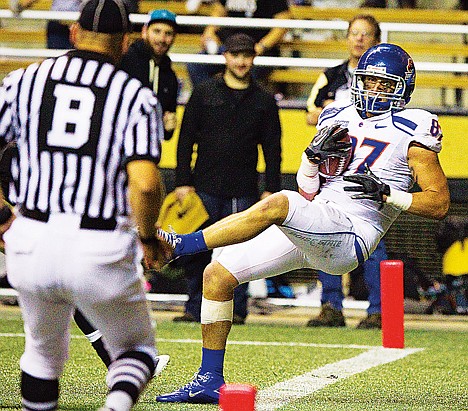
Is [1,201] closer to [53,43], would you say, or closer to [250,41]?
[250,41]

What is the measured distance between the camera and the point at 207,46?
8.96 m

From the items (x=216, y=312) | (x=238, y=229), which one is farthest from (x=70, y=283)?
(x=216, y=312)

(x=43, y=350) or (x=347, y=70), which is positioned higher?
(x=347, y=70)

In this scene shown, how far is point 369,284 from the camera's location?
7492 millimetres

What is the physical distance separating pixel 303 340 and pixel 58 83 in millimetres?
4028

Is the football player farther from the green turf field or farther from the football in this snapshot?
the green turf field

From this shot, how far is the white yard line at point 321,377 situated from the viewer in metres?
4.70

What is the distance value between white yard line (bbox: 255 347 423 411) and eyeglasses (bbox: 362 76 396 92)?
147 cm

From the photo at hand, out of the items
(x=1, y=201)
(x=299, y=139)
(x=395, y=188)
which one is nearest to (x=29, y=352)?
(x=1, y=201)

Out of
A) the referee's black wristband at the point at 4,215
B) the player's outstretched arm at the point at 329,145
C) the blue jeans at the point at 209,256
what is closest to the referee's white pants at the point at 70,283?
the referee's black wristband at the point at 4,215

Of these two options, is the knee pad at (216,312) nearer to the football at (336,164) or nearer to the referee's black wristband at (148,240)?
the football at (336,164)

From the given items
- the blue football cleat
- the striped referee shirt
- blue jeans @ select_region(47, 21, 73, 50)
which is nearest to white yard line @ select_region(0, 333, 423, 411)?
the blue football cleat

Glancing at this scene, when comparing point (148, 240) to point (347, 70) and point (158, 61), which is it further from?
point (347, 70)

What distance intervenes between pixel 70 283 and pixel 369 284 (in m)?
4.60
